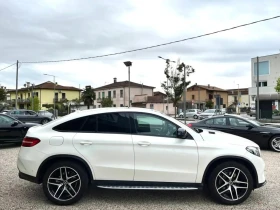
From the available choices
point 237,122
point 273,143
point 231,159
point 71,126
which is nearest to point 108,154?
point 71,126

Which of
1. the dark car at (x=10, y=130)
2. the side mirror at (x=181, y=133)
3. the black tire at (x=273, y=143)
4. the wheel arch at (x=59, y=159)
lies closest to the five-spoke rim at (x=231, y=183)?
the side mirror at (x=181, y=133)

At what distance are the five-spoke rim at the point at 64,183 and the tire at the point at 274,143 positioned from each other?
314 inches

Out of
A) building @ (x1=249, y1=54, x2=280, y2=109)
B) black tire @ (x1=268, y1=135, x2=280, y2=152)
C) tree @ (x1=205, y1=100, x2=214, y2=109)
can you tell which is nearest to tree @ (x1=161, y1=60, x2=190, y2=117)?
building @ (x1=249, y1=54, x2=280, y2=109)

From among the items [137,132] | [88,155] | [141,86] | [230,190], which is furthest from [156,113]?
[141,86]

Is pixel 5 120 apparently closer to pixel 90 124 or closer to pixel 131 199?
pixel 90 124

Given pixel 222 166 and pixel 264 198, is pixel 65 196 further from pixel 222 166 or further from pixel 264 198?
pixel 264 198

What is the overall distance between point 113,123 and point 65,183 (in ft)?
4.00

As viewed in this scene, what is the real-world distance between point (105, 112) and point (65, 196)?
1494 mm

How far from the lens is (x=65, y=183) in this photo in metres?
4.86

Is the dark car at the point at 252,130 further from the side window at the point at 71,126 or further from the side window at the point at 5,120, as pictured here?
the side window at the point at 5,120

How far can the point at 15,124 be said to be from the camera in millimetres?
11477

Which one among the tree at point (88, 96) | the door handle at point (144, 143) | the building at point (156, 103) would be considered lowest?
the door handle at point (144, 143)

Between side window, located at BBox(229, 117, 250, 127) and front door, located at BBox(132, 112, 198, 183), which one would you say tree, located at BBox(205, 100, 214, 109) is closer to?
side window, located at BBox(229, 117, 250, 127)

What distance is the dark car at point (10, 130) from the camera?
440 inches
